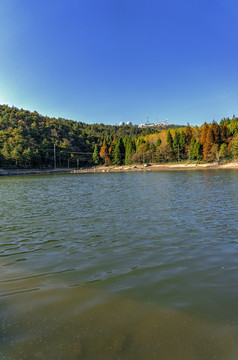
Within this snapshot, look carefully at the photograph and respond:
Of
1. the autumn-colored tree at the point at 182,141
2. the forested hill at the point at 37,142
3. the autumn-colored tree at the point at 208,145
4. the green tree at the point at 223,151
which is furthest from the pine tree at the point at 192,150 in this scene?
the forested hill at the point at 37,142

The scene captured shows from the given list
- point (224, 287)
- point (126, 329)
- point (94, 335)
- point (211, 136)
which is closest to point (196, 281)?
point (224, 287)

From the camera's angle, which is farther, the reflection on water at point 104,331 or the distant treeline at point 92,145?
the distant treeline at point 92,145

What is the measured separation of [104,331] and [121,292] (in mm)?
1176

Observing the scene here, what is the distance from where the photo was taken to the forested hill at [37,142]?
10731 cm

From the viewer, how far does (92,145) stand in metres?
154

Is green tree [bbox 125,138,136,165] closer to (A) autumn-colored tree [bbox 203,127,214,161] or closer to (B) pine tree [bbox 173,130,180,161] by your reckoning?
(B) pine tree [bbox 173,130,180,161]

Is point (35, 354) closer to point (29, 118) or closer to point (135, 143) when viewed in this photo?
point (135, 143)

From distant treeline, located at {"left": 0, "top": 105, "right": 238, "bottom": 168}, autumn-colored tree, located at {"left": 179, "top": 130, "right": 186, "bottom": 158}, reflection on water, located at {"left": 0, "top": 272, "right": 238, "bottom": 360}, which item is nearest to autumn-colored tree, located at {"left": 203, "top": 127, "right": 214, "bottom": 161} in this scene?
distant treeline, located at {"left": 0, "top": 105, "right": 238, "bottom": 168}

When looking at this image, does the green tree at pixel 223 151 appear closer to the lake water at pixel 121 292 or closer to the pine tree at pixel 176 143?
the pine tree at pixel 176 143

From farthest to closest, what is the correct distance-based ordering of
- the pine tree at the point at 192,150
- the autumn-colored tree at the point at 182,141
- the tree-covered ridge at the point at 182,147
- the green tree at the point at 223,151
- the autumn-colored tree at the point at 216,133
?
the autumn-colored tree at the point at 182,141
the pine tree at the point at 192,150
the autumn-colored tree at the point at 216,133
the tree-covered ridge at the point at 182,147
the green tree at the point at 223,151

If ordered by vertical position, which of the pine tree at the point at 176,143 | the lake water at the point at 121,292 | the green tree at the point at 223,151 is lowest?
the lake water at the point at 121,292

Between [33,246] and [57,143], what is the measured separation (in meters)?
134

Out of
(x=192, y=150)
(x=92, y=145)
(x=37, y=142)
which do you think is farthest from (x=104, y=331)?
(x=92, y=145)

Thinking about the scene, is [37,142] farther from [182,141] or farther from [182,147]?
[182,147]
